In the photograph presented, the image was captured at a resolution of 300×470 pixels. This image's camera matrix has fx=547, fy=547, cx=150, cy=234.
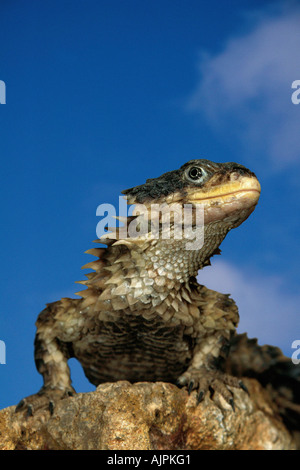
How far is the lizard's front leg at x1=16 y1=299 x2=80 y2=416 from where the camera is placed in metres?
5.20

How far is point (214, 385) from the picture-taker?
4844 mm

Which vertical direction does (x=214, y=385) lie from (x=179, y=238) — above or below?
below

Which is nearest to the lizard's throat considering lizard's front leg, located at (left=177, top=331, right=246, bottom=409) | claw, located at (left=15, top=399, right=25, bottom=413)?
lizard's front leg, located at (left=177, top=331, right=246, bottom=409)

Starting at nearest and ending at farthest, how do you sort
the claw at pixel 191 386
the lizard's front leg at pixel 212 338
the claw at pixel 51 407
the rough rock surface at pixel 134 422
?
the rough rock surface at pixel 134 422
the claw at pixel 191 386
the claw at pixel 51 407
the lizard's front leg at pixel 212 338

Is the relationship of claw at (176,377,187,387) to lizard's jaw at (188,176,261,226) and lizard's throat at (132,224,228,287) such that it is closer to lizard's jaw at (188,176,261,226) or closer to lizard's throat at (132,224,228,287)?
lizard's throat at (132,224,228,287)

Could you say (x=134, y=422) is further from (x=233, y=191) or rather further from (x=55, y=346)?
(x=233, y=191)

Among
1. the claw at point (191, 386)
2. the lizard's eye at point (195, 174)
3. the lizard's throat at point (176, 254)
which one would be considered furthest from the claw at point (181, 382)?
the lizard's eye at point (195, 174)

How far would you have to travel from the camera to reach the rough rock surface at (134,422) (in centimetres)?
404

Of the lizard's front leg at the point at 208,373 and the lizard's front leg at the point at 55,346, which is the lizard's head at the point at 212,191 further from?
the lizard's front leg at the point at 55,346

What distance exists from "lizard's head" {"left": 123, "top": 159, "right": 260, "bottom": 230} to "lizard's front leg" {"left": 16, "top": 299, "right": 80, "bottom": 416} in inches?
53.8

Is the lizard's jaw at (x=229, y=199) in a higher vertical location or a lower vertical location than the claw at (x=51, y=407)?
higher
